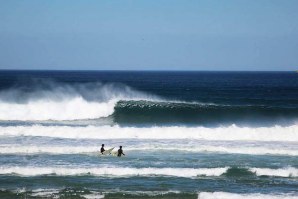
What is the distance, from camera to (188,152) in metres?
20.8

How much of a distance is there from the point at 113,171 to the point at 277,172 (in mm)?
6501

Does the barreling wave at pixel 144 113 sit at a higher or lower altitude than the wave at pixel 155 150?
higher

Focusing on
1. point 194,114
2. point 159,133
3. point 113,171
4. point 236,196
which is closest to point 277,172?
point 236,196

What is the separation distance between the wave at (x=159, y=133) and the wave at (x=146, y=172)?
25.2 ft

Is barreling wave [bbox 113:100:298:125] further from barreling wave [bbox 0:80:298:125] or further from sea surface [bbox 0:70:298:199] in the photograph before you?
sea surface [bbox 0:70:298:199]

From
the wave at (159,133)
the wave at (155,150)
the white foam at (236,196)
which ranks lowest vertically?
the white foam at (236,196)

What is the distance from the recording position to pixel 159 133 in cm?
2603

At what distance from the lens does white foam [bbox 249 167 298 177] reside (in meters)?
16.9

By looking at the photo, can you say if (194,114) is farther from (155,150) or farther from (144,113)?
(155,150)

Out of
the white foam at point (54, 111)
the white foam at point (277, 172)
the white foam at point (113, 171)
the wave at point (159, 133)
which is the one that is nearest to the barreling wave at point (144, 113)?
the white foam at point (54, 111)

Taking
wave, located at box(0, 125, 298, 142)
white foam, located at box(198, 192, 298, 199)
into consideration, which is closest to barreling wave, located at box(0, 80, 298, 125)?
wave, located at box(0, 125, 298, 142)

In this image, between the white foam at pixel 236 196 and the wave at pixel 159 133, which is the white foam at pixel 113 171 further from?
the wave at pixel 159 133

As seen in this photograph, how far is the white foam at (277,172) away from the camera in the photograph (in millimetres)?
16938

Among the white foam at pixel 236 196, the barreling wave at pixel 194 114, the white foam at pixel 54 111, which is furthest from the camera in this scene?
the white foam at pixel 54 111
